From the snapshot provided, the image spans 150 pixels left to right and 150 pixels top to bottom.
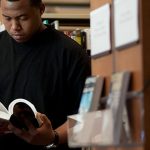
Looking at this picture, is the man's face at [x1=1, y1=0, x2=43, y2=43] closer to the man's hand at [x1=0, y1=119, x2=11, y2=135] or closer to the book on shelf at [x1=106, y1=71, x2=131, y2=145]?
the man's hand at [x1=0, y1=119, x2=11, y2=135]

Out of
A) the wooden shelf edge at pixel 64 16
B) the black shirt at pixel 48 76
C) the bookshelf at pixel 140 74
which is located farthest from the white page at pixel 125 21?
the wooden shelf edge at pixel 64 16

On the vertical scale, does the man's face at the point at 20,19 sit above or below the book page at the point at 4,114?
above

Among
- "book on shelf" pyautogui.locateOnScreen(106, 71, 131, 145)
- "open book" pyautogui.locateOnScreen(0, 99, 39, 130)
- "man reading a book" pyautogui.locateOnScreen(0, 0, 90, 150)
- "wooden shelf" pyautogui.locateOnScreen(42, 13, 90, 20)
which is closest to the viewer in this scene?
"book on shelf" pyautogui.locateOnScreen(106, 71, 131, 145)

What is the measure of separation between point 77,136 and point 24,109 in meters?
0.50

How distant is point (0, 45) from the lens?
202cm

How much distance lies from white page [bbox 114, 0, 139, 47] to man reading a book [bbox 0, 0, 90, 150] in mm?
840

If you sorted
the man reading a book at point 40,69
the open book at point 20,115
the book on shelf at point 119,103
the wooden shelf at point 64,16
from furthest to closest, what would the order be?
1. the wooden shelf at point 64,16
2. the man reading a book at point 40,69
3. the open book at point 20,115
4. the book on shelf at point 119,103

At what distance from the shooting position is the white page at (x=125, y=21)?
0.95 m

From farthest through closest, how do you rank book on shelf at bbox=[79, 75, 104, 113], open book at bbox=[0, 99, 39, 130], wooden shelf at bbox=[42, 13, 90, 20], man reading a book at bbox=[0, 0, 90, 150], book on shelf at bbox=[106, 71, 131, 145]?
1. wooden shelf at bbox=[42, 13, 90, 20]
2. man reading a book at bbox=[0, 0, 90, 150]
3. open book at bbox=[0, 99, 39, 130]
4. book on shelf at bbox=[79, 75, 104, 113]
5. book on shelf at bbox=[106, 71, 131, 145]

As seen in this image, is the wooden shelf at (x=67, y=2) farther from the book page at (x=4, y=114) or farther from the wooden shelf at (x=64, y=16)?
the book page at (x=4, y=114)

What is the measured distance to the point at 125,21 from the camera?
975 millimetres

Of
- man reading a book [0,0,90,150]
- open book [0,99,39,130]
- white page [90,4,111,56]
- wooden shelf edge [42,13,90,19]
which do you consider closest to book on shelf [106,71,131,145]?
white page [90,4,111,56]

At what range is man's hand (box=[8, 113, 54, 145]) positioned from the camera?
5.23ft

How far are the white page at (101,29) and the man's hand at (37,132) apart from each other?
0.55 meters
